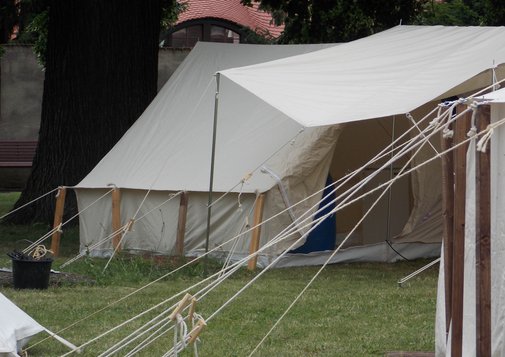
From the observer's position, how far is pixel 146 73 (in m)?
12.7

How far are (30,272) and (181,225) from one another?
188 centimetres

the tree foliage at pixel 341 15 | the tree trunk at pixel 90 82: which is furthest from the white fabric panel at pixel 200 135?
the tree foliage at pixel 341 15

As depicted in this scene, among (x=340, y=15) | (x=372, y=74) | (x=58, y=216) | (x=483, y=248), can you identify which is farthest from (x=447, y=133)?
(x=340, y=15)

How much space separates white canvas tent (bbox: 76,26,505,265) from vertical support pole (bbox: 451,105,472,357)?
10.0ft

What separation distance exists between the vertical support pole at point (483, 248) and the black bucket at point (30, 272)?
4.35 m

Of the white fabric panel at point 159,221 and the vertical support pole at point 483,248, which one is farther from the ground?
the vertical support pole at point 483,248

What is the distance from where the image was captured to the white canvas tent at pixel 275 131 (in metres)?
8.61

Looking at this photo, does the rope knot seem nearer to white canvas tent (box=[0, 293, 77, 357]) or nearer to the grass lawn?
the grass lawn

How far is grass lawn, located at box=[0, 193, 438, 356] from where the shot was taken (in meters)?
6.34

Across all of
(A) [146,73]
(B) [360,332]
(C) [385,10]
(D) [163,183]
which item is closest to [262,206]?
(D) [163,183]

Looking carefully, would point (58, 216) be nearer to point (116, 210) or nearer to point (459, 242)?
point (116, 210)

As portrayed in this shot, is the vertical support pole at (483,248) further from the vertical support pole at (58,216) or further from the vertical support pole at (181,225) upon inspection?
the vertical support pole at (58,216)

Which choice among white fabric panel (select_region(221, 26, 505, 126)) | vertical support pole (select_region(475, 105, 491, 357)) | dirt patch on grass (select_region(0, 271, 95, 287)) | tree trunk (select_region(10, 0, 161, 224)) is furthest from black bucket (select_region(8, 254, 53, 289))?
vertical support pole (select_region(475, 105, 491, 357))

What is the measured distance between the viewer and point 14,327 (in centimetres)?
566
